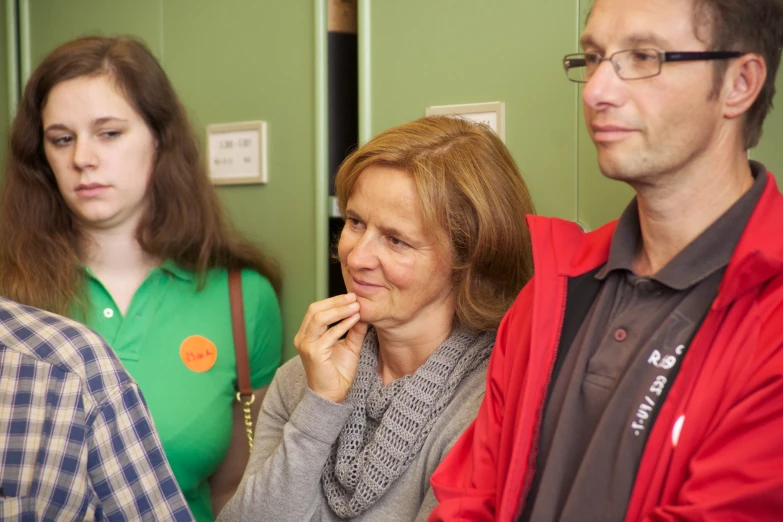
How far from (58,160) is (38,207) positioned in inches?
6.0

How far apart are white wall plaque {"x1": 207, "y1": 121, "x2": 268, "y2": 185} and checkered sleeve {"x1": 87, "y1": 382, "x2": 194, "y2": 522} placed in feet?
3.58

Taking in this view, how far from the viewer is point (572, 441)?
1296mm

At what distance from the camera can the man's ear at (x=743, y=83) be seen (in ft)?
4.14

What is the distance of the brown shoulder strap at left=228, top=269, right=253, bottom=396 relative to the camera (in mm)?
2203

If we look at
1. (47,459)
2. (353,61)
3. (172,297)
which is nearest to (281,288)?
(172,297)

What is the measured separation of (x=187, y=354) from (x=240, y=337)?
0.14 m

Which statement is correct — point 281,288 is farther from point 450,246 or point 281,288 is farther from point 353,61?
point 450,246

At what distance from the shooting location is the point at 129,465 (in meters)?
1.38

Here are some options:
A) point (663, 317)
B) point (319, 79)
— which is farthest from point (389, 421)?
point (319, 79)

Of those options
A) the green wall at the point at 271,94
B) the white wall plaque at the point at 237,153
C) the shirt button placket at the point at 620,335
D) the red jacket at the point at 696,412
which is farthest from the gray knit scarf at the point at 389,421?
the white wall plaque at the point at 237,153

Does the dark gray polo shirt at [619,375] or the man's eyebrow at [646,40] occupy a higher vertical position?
the man's eyebrow at [646,40]

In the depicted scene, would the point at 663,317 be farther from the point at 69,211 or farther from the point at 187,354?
the point at 69,211

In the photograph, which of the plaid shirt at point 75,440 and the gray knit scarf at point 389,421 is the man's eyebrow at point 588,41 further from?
the plaid shirt at point 75,440

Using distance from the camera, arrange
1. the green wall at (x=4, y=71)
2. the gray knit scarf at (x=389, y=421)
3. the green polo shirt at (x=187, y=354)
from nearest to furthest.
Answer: the gray knit scarf at (x=389, y=421)
the green polo shirt at (x=187, y=354)
the green wall at (x=4, y=71)
